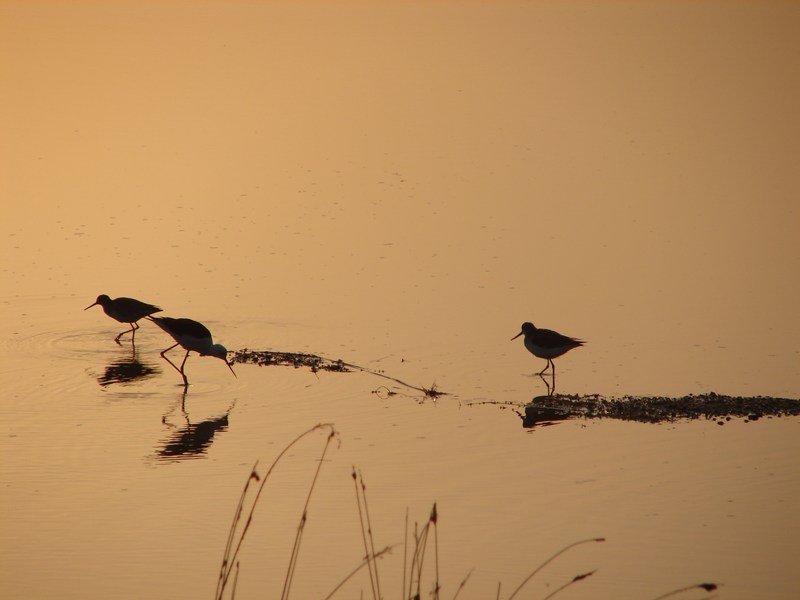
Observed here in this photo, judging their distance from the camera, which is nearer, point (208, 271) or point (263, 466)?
point (263, 466)

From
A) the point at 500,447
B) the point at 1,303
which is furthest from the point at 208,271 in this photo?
the point at 500,447

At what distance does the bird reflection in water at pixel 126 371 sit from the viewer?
1347 centimetres

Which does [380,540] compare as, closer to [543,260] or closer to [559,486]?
[559,486]

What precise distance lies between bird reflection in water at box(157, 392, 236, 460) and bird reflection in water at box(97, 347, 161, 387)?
5.03 feet

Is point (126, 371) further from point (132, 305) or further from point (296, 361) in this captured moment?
point (132, 305)

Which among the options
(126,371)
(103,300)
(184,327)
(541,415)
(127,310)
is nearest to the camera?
(541,415)

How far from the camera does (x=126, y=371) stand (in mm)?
14055

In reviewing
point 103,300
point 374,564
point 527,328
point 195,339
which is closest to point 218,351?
point 195,339

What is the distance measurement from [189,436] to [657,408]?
4930mm

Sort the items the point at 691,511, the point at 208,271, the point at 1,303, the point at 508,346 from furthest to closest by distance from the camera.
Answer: the point at 208,271 < the point at 1,303 < the point at 508,346 < the point at 691,511

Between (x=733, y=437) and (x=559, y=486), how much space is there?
2626 millimetres

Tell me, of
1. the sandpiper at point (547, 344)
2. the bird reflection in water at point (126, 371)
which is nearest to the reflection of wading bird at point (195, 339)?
the bird reflection in water at point (126, 371)

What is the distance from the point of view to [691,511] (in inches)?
379

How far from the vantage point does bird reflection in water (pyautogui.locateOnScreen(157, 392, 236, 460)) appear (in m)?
10.6
